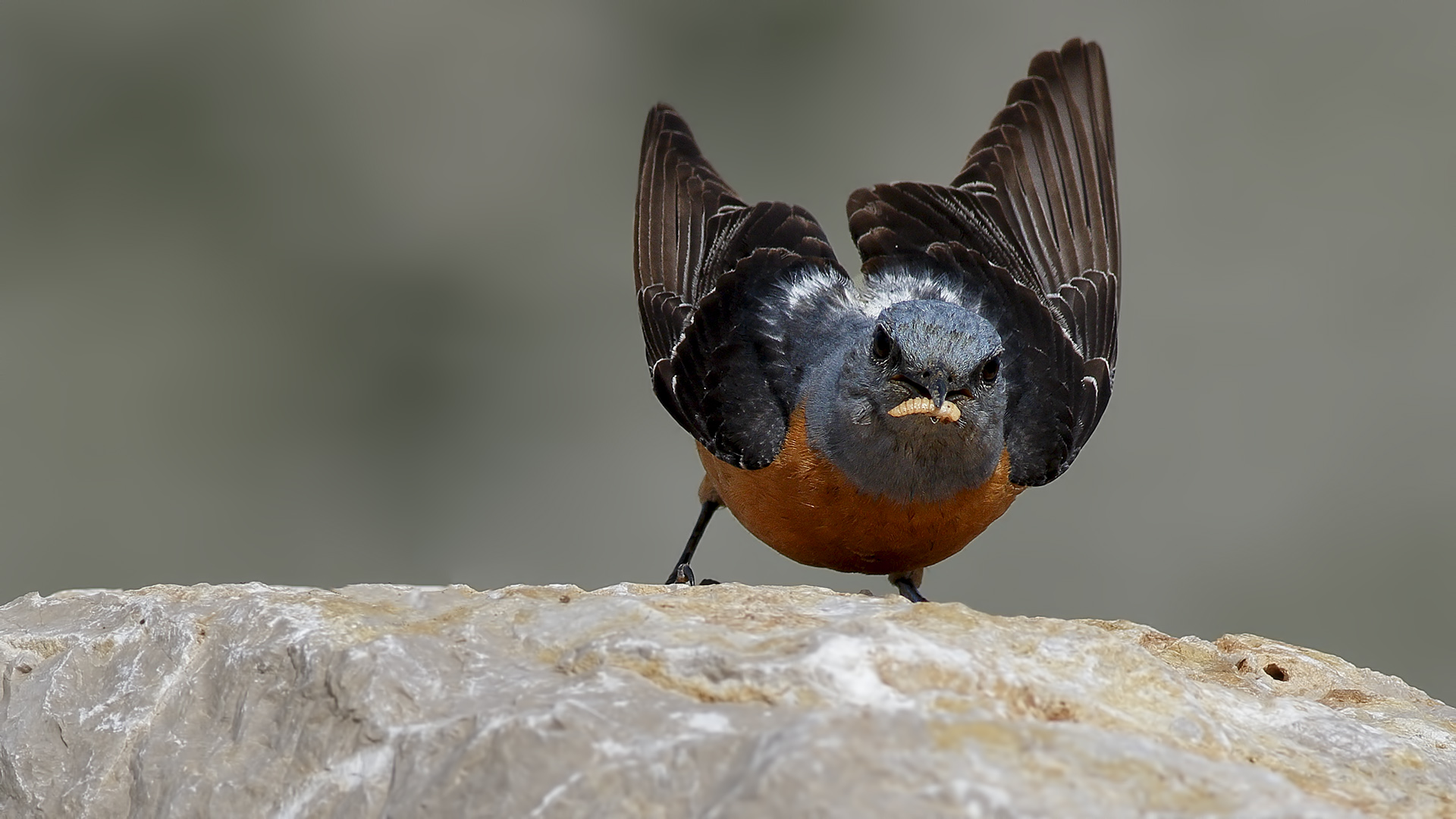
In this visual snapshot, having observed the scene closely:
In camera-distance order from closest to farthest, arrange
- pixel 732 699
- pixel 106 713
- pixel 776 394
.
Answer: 1. pixel 732 699
2. pixel 106 713
3. pixel 776 394

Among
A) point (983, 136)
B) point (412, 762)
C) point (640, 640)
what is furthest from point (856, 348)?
point (412, 762)

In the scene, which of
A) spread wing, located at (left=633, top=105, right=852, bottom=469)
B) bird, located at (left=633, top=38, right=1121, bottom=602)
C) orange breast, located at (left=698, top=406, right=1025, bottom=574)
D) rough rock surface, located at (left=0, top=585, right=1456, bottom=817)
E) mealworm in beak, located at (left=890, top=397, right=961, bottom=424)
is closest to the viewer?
rough rock surface, located at (left=0, top=585, right=1456, bottom=817)

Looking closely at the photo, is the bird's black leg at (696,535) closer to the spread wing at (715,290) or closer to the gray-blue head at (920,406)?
the spread wing at (715,290)

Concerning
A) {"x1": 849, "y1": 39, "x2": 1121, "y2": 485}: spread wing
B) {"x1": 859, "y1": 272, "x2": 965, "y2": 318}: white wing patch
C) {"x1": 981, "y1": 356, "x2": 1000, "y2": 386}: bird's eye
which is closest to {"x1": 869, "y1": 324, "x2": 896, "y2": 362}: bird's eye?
{"x1": 981, "y1": 356, "x2": 1000, "y2": 386}: bird's eye

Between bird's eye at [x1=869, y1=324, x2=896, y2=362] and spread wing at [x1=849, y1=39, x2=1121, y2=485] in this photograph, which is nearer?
bird's eye at [x1=869, y1=324, x2=896, y2=362]

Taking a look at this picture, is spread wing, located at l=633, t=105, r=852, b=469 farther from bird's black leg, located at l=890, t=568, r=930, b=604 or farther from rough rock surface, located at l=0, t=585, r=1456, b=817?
rough rock surface, located at l=0, t=585, r=1456, b=817

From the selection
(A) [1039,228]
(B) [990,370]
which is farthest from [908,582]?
(A) [1039,228]

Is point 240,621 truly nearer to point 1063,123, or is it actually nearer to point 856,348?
point 856,348
